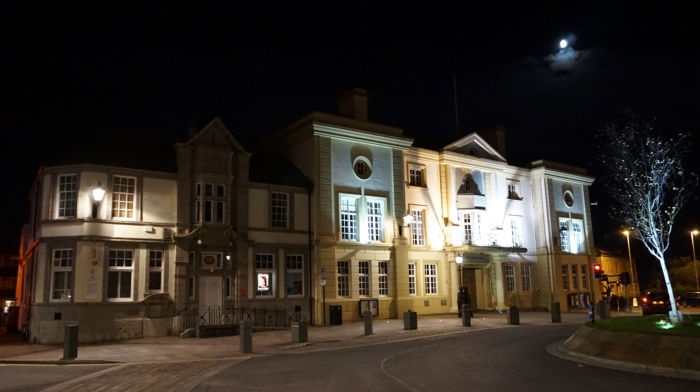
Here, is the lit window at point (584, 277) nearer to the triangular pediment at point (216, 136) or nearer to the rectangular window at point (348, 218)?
the rectangular window at point (348, 218)

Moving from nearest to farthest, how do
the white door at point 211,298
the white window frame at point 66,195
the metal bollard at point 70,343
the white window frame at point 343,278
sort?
the metal bollard at point 70,343
the white window frame at point 66,195
the white door at point 211,298
the white window frame at point 343,278

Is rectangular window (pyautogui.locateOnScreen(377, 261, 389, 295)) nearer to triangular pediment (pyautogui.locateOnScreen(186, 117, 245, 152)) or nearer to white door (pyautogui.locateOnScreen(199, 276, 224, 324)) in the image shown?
white door (pyautogui.locateOnScreen(199, 276, 224, 324))

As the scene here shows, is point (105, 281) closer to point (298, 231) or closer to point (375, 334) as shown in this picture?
point (298, 231)

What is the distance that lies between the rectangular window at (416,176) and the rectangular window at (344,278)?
24.4 feet

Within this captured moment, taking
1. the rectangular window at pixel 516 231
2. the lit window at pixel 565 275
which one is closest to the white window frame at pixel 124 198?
the rectangular window at pixel 516 231

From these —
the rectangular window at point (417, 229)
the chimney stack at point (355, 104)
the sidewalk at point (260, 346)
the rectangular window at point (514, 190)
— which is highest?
the chimney stack at point (355, 104)

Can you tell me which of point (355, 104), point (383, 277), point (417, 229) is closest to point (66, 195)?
point (355, 104)

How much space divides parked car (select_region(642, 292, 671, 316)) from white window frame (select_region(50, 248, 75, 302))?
28819 mm

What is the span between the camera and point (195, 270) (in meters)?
26.8

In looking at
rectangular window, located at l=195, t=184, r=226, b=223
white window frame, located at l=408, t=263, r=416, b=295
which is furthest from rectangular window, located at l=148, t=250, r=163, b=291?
white window frame, located at l=408, t=263, r=416, b=295

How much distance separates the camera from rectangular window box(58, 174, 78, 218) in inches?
998

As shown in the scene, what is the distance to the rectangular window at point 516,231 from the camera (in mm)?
41344

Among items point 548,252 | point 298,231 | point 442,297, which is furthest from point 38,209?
point 548,252

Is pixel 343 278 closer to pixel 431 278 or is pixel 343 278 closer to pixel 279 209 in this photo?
pixel 279 209
